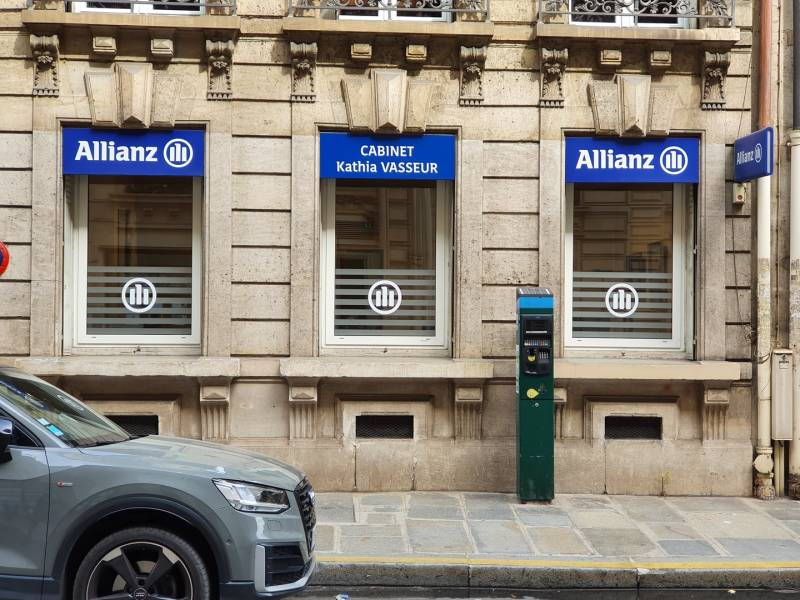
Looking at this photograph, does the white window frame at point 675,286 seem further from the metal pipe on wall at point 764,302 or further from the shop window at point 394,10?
the shop window at point 394,10

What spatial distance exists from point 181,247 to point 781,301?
659cm

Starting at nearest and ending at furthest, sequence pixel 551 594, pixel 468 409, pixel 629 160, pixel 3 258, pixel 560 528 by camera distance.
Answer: pixel 551 594 < pixel 560 528 < pixel 3 258 < pixel 468 409 < pixel 629 160

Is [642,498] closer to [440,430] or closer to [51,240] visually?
[440,430]

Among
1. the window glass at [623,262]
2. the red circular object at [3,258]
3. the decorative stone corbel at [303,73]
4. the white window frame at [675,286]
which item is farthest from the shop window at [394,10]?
the red circular object at [3,258]

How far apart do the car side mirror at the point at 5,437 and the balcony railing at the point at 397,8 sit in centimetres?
600

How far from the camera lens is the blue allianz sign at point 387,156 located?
9.79 metres

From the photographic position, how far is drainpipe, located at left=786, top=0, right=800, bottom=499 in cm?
960

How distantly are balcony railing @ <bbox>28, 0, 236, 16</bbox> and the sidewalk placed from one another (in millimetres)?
5272

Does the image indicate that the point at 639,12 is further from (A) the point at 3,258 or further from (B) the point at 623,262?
(A) the point at 3,258

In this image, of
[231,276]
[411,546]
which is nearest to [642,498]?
[411,546]

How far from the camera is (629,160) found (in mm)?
9891

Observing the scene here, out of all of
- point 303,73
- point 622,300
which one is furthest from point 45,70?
point 622,300

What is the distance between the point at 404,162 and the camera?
981 centimetres

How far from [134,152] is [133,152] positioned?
0.4 inches
